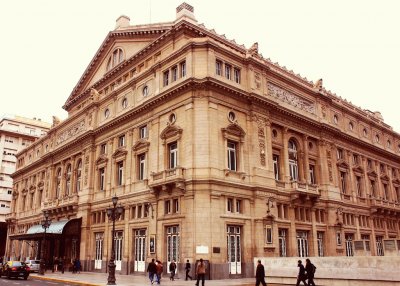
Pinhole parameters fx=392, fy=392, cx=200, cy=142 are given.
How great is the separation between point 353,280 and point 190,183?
13.4 metres

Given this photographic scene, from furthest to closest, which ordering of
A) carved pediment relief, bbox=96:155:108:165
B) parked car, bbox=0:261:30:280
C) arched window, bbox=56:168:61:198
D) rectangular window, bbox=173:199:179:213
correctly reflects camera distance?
arched window, bbox=56:168:61:198 < carved pediment relief, bbox=96:155:108:165 < parked car, bbox=0:261:30:280 < rectangular window, bbox=173:199:179:213

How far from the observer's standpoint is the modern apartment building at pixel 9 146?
8312 centimetres

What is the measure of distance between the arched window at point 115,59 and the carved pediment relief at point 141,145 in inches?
543

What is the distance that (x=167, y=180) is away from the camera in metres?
31.8

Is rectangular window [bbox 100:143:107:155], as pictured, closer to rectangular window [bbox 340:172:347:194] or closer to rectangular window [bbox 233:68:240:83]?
rectangular window [bbox 233:68:240:83]

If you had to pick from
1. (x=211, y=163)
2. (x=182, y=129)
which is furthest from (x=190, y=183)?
(x=182, y=129)

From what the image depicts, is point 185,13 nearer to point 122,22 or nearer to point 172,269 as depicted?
point 122,22

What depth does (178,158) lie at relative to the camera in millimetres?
33125

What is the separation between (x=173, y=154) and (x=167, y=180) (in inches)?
140

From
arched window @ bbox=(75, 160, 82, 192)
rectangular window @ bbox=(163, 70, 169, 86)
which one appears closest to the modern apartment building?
arched window @ bbox=(75, 160, 82, 192)

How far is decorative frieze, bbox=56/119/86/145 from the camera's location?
5022 cm

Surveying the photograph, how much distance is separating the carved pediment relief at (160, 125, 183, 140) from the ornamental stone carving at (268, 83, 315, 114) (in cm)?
1068

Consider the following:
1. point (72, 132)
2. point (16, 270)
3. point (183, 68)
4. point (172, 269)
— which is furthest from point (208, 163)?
point (72, 132)

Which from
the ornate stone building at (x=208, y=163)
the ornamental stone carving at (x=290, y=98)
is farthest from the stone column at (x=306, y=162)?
the ornamental stone carving at (x=290, y=98)
